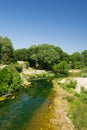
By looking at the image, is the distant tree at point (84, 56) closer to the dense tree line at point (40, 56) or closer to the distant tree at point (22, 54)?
the dense tree line at point (40, 56)

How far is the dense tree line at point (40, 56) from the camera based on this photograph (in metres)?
87.7

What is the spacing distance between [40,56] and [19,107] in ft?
188

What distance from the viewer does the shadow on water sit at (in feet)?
89.9

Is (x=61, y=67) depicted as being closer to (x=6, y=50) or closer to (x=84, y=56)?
(x=6, y=50)

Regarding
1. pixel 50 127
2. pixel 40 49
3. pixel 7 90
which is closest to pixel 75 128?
pixel 50 127

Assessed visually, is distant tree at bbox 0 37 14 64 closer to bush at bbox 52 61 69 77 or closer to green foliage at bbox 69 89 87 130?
bush at bbox 52 61 69 77

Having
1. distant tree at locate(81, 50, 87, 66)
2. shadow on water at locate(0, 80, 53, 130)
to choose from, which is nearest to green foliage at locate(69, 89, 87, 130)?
shadow on water at locate(0, 80, 53, 130)

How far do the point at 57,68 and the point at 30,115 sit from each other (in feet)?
195

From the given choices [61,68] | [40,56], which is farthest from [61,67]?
[40,56]

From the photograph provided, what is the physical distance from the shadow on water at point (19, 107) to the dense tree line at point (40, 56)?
41.1 meters

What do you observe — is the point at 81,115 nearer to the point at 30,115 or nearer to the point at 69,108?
the point at 69,108

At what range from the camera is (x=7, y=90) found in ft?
142

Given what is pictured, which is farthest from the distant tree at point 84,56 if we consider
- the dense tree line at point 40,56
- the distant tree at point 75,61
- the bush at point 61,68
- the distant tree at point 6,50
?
the distant tree at point 6,50

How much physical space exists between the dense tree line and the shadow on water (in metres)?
41.1
